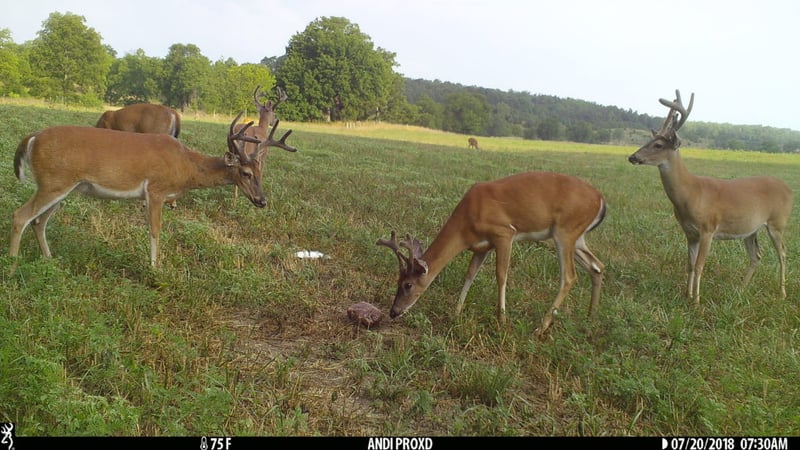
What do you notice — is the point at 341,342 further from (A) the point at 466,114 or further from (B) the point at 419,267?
(A) the point at 466,114

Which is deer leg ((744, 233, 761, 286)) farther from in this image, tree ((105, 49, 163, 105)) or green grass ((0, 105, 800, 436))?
tree ((105, 49, 163, 105))

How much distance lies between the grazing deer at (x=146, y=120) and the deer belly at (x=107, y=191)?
13.9 feet

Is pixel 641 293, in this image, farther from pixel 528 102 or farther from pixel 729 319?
pixel 528 102

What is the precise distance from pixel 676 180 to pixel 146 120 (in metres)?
8.50

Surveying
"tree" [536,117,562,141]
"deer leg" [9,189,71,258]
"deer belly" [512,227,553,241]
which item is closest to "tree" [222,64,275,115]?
"tree" [536,117,562,141]

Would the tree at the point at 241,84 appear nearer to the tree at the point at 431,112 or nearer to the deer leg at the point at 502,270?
the tree at the point at 431,112

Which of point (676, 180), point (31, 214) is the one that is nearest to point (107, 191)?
point (31, 214)

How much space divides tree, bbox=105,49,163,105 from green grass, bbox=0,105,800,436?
7482 centimetres

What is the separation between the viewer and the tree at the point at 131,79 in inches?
2975

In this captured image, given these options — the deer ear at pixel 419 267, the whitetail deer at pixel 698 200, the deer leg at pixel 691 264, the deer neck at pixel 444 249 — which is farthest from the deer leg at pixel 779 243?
the deer ear at pixel 419 267

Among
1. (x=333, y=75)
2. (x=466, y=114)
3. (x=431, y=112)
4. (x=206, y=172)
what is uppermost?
(x=333, y=75)

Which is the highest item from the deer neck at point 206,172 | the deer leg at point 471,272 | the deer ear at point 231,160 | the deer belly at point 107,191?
the deer ear at point 231,160

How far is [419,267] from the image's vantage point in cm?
555

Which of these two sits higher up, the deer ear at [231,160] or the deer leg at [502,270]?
the deer ear at [231,160]
